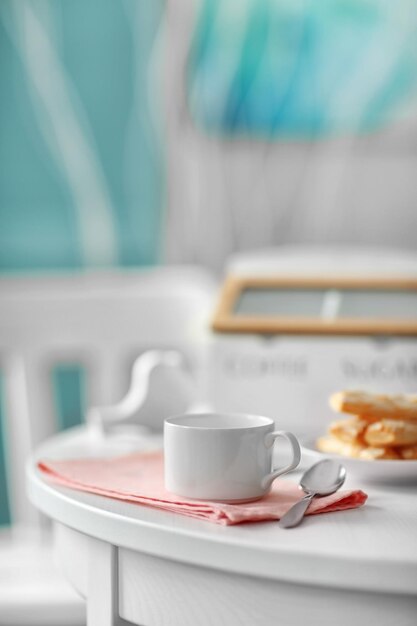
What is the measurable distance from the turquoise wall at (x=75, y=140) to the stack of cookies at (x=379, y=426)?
1242 millimetres

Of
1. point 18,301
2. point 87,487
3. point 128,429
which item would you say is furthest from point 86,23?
point 87,487

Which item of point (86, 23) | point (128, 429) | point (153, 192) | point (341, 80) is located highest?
point (86, 23)

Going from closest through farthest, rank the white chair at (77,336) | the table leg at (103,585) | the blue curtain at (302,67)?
the table leg at (103,585)
the white chair at (77,336)
the blue curtain at (302,67)

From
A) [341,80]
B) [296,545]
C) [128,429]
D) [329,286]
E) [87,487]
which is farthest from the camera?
[341,80]

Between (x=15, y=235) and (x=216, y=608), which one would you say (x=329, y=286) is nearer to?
(x=216, y=608)

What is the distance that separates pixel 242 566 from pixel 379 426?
25cm

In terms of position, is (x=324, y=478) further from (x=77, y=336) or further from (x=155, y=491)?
(x=77, y=336)

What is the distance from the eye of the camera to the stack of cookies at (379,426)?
0.79 meters

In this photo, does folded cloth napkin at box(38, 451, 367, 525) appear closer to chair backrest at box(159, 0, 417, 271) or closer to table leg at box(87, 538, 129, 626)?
table leg at box(87, 538, 129, 626)

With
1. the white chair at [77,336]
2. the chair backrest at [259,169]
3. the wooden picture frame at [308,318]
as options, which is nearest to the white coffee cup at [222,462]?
the wooden picture frame at [308,318]

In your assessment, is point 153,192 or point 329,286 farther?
point 153,192

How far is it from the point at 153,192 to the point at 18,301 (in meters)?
0.48

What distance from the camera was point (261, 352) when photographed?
3.88 feet

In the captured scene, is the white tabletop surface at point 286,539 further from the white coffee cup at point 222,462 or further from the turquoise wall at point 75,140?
the turquoise wall at point 75,140
